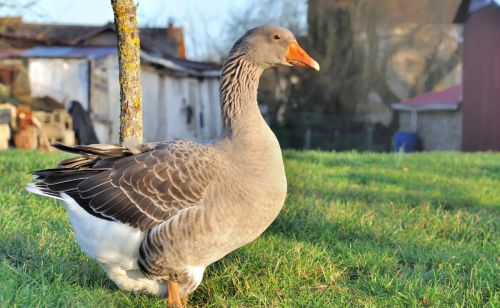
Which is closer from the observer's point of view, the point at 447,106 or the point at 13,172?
the point at 13,172

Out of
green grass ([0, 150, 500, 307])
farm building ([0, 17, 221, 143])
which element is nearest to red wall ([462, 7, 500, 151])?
farm building ([0, 17, 221, 143])

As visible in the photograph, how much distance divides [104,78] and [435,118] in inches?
663

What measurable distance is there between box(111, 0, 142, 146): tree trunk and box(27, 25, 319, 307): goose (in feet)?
3.14

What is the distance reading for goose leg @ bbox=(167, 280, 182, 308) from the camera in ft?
12.4

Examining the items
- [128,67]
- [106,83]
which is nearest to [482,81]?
[106,83]

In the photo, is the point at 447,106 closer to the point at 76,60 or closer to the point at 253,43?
the point at 76,60

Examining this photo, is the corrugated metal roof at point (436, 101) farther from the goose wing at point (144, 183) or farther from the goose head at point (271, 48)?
the goose wing at point (144, 183)

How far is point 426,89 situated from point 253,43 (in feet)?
105

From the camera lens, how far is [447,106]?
2667cm

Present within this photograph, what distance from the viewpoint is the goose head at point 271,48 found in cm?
398

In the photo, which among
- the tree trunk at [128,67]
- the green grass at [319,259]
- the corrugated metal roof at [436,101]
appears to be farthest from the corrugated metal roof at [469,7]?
the tree trunk at [128,67]

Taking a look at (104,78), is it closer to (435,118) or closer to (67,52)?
(67,52)

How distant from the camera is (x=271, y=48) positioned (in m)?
3.99

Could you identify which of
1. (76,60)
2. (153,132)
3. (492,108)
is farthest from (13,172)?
(492,108)
